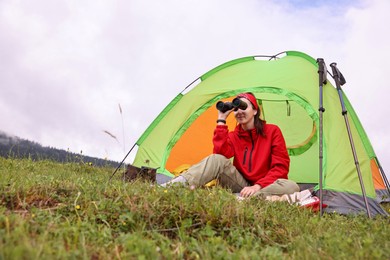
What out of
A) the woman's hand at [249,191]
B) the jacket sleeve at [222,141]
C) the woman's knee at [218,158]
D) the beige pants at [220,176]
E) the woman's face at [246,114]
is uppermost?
the woman's face at [246,114]

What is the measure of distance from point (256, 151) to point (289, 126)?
2.82 meters

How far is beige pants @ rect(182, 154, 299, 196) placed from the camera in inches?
219

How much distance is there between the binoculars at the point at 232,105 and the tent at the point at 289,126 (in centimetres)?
128

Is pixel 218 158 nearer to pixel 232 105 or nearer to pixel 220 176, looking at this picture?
pixel 220 176

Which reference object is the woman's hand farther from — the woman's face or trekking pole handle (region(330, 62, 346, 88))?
trekking pole handle (region(330, 62, 346, 88))

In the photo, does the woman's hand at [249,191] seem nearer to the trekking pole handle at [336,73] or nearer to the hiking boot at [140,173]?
the hiking boot at [140,173]

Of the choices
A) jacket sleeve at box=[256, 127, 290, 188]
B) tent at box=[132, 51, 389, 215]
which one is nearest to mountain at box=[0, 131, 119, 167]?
tent at box=[132, 51, 389, 215]

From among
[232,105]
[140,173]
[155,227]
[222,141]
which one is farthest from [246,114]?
[155,227]

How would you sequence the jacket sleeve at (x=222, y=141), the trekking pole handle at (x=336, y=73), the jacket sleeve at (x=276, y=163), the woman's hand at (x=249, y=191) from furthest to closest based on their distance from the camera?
the trekking pole handle at (x=336, y=73) → the jacket sleeve at (x=222, y=141) → the jacket sleeve at (x=276, y=163) → the woman's hand at (x=249, y=191)

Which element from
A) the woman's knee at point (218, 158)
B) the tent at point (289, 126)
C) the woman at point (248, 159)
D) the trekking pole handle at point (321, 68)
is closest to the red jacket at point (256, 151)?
the woman at point (248, 159)

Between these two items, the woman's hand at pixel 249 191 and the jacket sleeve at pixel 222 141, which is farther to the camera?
the jacket sleeve at pixel 222 141

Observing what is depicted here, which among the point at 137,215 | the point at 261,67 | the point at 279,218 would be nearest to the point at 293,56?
the point at 261,67

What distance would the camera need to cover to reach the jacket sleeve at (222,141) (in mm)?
6114

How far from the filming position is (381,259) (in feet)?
9.39
